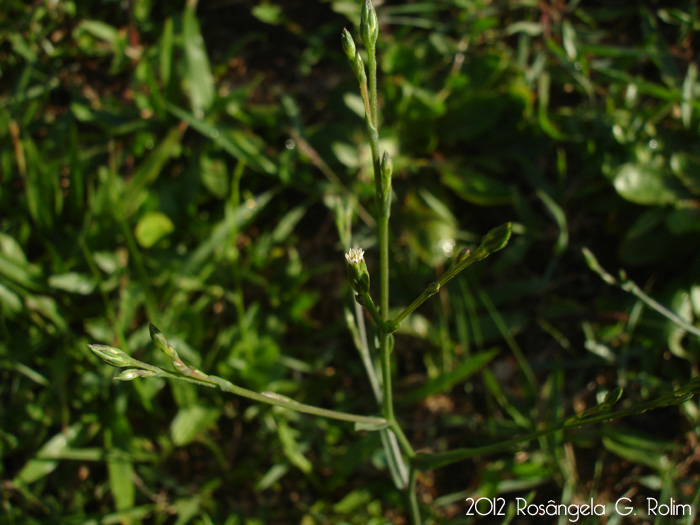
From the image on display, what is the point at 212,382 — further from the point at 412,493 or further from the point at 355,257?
the point at 412,493

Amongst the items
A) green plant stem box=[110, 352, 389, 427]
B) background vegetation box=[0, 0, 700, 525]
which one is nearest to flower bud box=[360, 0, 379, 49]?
green plant stem box=[110, 352, 389, 427]

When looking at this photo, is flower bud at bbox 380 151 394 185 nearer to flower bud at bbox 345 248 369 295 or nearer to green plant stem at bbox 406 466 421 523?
flower bud at bbox 345 248 369 295

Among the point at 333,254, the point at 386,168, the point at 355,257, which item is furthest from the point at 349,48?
the point at 333,254

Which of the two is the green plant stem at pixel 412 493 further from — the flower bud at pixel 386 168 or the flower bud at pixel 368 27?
the flower bud at pixel 368 27

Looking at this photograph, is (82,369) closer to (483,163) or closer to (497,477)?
(497,477)

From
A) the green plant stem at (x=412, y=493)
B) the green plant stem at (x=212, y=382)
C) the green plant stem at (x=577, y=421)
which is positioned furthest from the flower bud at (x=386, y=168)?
the green plant stem at (x=412, y=493)
